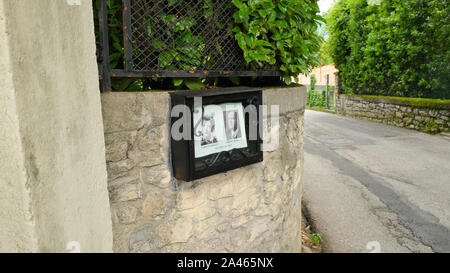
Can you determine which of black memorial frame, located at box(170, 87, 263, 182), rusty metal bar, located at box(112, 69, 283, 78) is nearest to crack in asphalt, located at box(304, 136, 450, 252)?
black memorial frame, located at box(170, 87, 263, 182)

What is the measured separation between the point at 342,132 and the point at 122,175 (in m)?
10.2

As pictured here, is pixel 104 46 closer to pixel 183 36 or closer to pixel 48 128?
pixel 183 36

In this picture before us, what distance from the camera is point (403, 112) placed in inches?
470

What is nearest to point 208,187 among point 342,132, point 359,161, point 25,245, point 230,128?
point 230,128

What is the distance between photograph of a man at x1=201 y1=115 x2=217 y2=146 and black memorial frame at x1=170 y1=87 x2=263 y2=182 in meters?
0.09

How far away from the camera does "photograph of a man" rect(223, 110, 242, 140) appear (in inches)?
85.0

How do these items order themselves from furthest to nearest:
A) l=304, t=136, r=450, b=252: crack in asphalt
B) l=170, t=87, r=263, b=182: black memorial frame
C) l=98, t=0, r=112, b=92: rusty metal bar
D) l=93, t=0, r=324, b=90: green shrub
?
1. l=304, t=136, r=450, b=252: crack in asphalt
2. l=93, t=0, r=324, b=90: green shrub
3. l=170, t=87, r=263, b=182: black memorial frame
4. l=98, t=0, r=112, b=92: rusty metal bar

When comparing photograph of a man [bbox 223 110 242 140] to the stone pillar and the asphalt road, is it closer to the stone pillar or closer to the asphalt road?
the stone pillar

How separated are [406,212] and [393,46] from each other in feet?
31.1

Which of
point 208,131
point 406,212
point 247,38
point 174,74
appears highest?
point 247,38

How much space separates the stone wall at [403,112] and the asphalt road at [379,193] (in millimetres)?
1334

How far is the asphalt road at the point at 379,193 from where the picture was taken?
A: 13.1 feet

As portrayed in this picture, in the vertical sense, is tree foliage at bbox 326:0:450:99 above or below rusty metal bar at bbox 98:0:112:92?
above

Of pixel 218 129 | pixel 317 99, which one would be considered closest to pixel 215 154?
pixel 218 129
